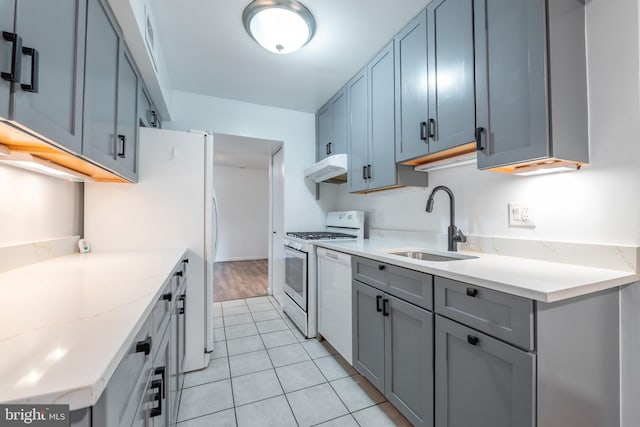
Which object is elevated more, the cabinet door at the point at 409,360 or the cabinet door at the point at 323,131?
the cabinet door at the point at 323,131

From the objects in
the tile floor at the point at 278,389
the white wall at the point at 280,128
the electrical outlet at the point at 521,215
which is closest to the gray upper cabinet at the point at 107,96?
the white wall at the point at 280,128

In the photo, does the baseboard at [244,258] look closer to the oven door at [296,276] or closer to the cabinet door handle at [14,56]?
the oven door at [296,276]

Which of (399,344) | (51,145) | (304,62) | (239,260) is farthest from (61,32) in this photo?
(239,260)

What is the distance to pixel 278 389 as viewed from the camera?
5.57ft

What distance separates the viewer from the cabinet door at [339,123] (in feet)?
8.63

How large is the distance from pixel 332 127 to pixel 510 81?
1.84 m

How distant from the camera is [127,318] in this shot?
0.62m

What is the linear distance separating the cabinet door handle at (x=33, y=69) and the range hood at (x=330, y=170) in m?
1.99

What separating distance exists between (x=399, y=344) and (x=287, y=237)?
68.0 inches

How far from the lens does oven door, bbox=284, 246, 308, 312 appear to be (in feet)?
7.88

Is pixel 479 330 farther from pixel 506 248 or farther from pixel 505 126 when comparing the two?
pixel 505 126

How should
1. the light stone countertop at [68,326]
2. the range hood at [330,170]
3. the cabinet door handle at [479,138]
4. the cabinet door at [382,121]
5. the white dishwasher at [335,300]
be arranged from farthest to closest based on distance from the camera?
the range hood at [330,170] → the cabinet door at [382,121] → the white dishwasher at [335,300] → the cabinet door handle at [479,138] → the light stone countertop at [68,326]

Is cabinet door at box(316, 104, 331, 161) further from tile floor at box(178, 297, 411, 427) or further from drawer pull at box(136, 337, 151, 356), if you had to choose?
drawer pull at box(136, 337, 151, 356)

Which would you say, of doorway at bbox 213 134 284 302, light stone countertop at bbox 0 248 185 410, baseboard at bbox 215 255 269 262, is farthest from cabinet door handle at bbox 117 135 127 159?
baseboard at bbox 215 255 269 262
